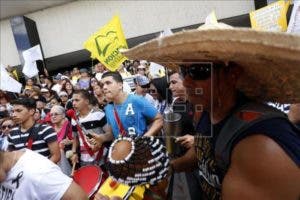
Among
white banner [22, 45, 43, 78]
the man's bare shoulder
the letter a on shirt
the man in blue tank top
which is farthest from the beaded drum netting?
white banner [22, 45, 43, 78]

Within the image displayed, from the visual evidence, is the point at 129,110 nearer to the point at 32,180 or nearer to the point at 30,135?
the point at 30,135

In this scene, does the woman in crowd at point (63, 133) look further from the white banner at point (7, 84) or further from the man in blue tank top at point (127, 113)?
the white banner at point (7, 84)

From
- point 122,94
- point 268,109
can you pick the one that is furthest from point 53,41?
point 268,109

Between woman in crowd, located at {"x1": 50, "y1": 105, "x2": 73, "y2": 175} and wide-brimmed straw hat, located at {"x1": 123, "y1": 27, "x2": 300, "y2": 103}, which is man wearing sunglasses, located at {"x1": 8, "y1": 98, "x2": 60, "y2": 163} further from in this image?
wide-brimmed straw hat, located at {"x1": 123, "y1": 27, "x2": 300, "y2": 103}

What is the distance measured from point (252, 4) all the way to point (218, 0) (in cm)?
129

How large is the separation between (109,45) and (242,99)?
4.75 meters

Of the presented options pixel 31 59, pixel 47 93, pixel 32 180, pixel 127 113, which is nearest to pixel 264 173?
pixel 32 180

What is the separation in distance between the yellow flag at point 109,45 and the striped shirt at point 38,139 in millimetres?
1998

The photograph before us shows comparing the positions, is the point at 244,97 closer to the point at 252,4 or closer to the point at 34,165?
the point at 34,165

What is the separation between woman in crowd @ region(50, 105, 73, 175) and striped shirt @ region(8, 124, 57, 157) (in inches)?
26.8

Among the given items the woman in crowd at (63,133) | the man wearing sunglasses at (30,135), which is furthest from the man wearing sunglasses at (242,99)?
the woman in crowd at (63,133)

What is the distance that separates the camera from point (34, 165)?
238 cm

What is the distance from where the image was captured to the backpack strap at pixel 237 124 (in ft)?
4.77

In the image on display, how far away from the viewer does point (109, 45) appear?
6.26 meters
